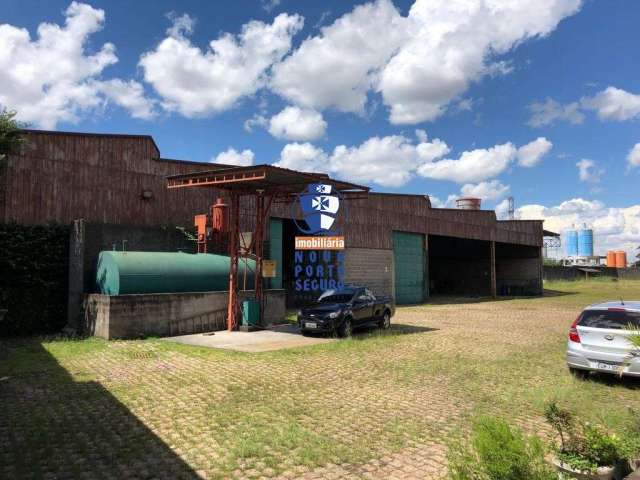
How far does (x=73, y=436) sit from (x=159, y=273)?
386 inches

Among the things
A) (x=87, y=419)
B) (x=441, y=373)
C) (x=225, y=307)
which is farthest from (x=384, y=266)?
(x=87, y=419)

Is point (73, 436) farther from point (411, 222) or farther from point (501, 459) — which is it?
point (411, 222)

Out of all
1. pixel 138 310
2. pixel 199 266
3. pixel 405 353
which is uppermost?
pixel 199 266

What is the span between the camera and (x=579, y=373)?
10.2m

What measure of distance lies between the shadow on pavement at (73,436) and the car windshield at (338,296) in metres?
8.93

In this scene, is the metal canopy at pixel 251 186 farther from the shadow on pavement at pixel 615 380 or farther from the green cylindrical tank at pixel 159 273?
the shadow on pavement at pixel 615 380

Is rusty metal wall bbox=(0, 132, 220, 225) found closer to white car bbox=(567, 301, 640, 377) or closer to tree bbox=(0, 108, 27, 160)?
tree bbox=(0, 108, 27, 160)

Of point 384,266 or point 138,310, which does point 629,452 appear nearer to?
point 138,310

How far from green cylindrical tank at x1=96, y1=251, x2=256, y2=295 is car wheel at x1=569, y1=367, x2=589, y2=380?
11681 mm

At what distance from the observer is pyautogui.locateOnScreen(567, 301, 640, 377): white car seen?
8.84 meters

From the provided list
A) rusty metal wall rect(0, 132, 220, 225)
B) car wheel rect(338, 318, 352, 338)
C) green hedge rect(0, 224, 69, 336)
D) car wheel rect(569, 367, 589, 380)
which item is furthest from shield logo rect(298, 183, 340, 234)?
car wheel rect(569, 367, 589, 380)

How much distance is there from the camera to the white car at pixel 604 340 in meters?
8.84

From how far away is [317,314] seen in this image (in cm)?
1572

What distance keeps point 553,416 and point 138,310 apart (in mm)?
12703
